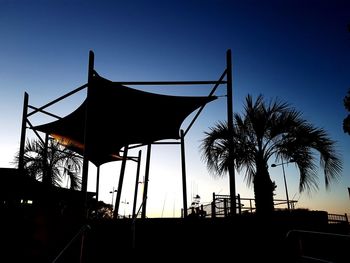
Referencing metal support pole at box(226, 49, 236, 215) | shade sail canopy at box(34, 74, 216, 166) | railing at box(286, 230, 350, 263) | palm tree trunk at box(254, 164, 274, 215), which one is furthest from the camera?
palm tree trunk at box(254, 164, 274, 215)

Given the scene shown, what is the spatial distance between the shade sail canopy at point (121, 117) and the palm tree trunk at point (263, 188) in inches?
125

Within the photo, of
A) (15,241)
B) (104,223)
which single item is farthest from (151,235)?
(15,241)

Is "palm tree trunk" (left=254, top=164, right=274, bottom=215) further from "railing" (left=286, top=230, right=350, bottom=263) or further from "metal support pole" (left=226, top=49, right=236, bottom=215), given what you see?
"metal support pole" (left=226, top=49, right=236, bottom=215)

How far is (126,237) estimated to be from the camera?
533 centimetres

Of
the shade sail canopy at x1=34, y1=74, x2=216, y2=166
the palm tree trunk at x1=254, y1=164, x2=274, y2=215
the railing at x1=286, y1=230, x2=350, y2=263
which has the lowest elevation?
the railing at x1=286, y1=230, x2=350, y2=263

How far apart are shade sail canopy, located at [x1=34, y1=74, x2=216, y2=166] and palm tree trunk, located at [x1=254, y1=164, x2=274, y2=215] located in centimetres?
319

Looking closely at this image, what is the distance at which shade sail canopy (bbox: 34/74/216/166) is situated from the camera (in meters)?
7.25

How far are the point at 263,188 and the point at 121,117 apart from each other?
547cm

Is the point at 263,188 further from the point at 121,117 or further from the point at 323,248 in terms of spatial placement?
the point at 121,117

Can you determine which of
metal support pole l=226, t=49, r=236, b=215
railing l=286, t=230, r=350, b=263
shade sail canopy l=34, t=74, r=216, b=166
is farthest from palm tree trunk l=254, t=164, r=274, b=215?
metal support pole l=226, t=49, r=236, b=215

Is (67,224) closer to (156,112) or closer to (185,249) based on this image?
(185,249)

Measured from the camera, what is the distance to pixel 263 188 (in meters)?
9.61

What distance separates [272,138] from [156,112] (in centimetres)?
448

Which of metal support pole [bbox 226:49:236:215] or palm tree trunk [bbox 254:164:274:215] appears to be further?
palm tree trunk [bbox 254:164:274:215]
